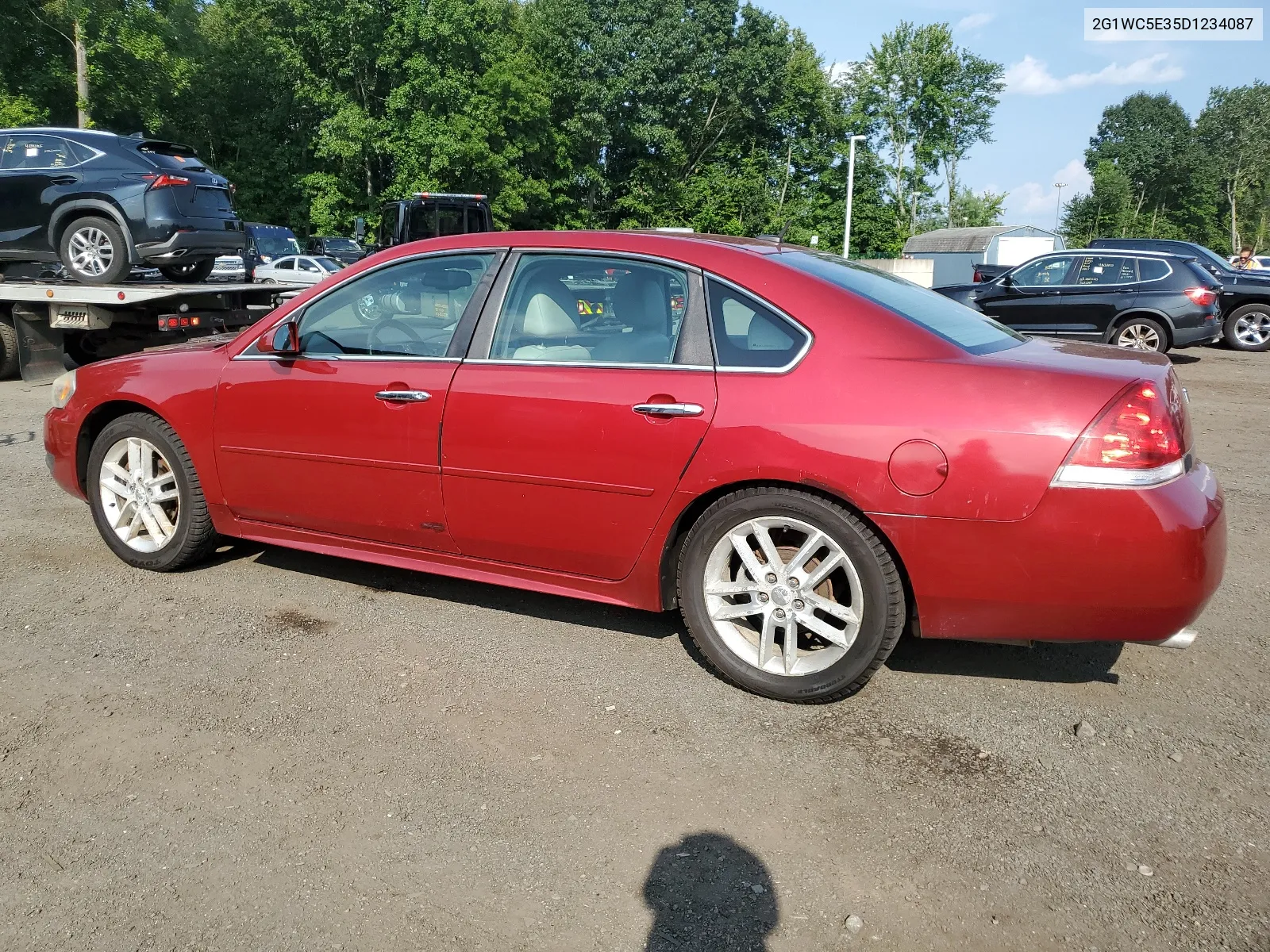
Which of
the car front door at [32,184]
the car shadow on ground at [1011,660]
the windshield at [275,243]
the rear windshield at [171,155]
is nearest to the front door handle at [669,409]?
the car shadow on ground at [1011,660]

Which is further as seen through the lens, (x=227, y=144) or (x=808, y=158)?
(x=808, y=158)

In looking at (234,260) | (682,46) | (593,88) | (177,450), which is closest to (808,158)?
(682,46)

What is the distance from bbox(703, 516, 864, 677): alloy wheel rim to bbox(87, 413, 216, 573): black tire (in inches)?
97.6

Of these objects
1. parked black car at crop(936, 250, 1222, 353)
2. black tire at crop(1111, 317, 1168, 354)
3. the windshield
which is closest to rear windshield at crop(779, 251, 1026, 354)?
parked black car at crop(936, 250, 1222, 353)

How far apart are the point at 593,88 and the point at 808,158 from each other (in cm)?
1770

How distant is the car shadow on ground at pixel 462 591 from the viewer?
428 cm

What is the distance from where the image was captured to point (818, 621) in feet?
11.3

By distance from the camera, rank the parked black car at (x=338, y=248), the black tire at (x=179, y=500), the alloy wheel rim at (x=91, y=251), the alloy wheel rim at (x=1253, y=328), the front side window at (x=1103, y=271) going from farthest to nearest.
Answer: the parked black car at (x=338, y=248) < the alloy wheel rim at (x=1253, y=328) < the front side window at (x=1103, y=271) < the alloy wheel rim at (x=91, y=251) < the black tire at (x=179, y=500)

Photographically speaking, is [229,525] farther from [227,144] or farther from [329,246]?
[227,144]

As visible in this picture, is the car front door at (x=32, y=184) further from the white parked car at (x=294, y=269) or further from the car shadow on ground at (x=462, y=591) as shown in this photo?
the white parked car at (x=294, y=269)

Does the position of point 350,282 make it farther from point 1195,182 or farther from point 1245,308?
point 1195,182

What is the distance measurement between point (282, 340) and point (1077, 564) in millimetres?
3212

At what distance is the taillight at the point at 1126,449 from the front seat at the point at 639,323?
138 cm

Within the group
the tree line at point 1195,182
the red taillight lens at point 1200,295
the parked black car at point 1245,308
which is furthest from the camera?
the tree line at point 1195,182
